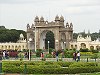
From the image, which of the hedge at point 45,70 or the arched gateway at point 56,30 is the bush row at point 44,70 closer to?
the hedge at point 45,70

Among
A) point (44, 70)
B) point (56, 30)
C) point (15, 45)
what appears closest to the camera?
point (44, 70)

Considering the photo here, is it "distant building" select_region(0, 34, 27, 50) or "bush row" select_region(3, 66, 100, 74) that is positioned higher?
"distant building" select_region(0, 34, 27, 50)

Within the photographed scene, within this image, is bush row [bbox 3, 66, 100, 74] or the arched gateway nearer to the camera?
bush row [bbox 3, 66, 100, 74]

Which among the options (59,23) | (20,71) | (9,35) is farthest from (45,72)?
(9,35)

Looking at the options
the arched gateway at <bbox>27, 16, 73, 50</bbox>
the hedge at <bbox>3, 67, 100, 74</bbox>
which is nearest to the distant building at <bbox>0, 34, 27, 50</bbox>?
the arched gateway at <bbox>27, 16, 73, 50</bbox>

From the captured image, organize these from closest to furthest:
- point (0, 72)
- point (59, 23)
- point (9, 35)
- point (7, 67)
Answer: point (0, 72) → point (7, 67) → point (59, 23) → point (9, 35)

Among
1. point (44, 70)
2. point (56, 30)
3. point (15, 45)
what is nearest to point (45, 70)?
point (44, 70)

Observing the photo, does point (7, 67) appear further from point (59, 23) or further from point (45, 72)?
point (59, 23)

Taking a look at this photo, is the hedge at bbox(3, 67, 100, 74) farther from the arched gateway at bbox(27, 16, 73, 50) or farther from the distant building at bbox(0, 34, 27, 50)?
the distant building at bbox(0, 34, 27, 50)

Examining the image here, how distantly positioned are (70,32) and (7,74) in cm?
6177

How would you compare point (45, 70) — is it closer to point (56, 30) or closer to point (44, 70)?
point (44, 70)

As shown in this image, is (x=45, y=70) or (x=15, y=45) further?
(x=15, y=45)

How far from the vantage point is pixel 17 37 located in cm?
10744

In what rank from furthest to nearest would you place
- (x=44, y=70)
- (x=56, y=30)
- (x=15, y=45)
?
(x=15, y=45), (x=56, y=30), (x=44, y=70)
